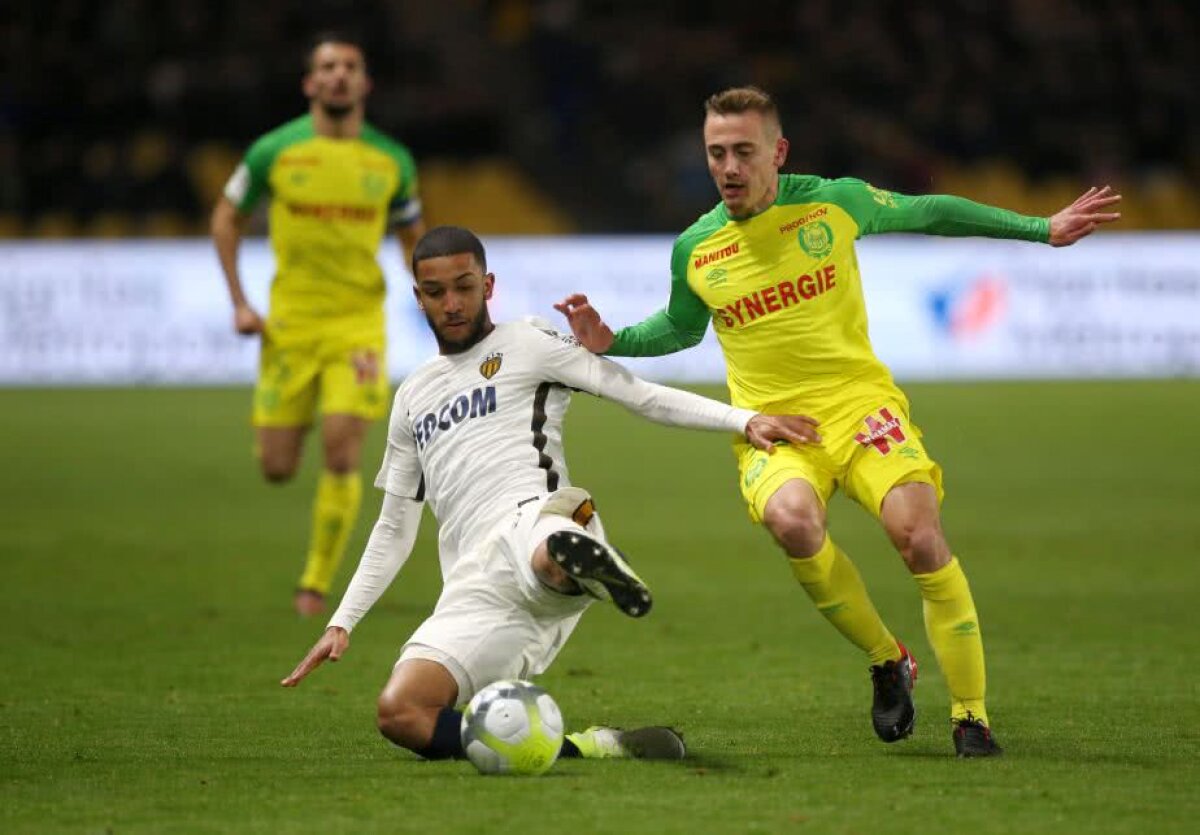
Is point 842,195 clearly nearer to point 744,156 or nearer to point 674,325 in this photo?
point 744,156

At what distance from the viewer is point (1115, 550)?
37.0 ft

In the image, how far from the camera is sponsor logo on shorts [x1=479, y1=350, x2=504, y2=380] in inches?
247

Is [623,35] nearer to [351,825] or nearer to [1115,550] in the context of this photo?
[1115,550]

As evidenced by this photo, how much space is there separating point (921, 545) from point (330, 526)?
420cm

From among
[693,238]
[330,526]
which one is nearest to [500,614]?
[693,238]

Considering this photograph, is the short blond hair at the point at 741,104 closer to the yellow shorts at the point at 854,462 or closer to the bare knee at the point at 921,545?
the yellow shorts at the point at 854,462

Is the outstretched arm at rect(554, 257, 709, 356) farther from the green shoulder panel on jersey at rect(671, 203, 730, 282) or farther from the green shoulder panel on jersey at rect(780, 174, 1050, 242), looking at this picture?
the green shoulder panel on jersey at rect(780, 174, 1050, 242)

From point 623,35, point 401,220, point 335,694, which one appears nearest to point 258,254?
point 623,35

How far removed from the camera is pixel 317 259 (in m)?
10.0

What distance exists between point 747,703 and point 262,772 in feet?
6.45

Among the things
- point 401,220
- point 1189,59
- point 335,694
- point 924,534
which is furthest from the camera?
point 1189,59

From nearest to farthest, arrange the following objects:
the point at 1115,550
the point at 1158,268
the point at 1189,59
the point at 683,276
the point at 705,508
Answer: the point at 683,276 → the point at 1115,550 → the point at 705,508 → the point at 1158,268 → the point at 1189,59

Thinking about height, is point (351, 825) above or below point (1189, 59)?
below

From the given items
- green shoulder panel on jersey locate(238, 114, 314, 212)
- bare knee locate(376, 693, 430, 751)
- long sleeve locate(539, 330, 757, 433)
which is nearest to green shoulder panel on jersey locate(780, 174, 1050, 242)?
long sleeve locate(539, 330, 757, 433)
